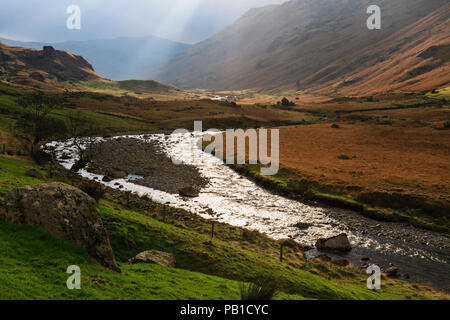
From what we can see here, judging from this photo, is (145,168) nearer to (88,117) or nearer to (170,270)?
(170,270)

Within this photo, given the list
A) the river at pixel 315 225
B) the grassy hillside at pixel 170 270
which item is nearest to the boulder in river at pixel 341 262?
the river at pixel 315 225

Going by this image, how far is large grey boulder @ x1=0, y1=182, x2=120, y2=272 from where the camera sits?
15008mm

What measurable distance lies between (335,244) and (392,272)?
20.6ft

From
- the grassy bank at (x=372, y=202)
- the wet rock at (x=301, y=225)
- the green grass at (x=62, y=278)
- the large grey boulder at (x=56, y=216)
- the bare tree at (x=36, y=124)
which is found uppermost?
the bare tree at (x=36, y=124)

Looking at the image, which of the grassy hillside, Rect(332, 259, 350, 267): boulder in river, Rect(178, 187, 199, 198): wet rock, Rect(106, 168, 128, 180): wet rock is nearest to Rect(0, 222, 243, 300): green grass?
the grassy hillside

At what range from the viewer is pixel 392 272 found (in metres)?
28.1

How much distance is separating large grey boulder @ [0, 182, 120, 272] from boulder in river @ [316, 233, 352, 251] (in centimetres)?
2522

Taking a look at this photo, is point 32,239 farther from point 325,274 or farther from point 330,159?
point 330,159

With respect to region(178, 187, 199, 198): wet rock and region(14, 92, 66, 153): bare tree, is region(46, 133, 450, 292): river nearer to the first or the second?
region(178, 187, 199, 198): wet rock

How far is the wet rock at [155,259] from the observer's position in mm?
18859

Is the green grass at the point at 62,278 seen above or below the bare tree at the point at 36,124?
below

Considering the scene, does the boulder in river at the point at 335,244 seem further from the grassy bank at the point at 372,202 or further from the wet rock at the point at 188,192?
the wet rock at the point at 188,192

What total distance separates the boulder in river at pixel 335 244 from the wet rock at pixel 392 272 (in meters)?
5.09

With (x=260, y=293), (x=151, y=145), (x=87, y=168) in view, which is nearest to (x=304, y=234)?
(x=260, y=293)
